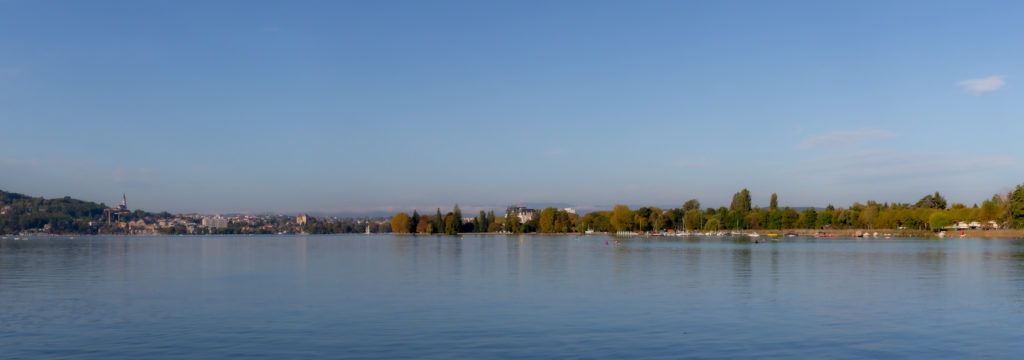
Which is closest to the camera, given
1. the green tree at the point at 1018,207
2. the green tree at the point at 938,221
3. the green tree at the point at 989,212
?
the green tree at the point at 1018,207

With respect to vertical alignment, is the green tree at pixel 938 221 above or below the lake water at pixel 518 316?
above

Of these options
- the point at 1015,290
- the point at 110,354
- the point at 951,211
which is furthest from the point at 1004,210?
the point at 110,354

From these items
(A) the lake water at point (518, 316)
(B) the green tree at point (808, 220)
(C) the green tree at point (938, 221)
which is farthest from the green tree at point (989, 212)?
(A) the lake water at point (518, 316)

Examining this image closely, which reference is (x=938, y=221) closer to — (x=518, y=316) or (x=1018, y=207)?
(x=1018, y=207)

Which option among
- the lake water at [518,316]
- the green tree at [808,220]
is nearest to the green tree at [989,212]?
the green tree at [808,220]

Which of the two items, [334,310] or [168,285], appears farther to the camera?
[168,285]

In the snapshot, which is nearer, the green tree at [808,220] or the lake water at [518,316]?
the lake water at [518,316]

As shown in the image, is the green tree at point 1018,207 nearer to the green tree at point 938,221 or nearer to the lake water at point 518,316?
the green tree at point 938,221

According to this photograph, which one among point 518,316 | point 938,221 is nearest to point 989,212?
point 938,221

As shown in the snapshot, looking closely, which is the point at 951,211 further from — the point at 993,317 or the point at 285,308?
the point at 285,308

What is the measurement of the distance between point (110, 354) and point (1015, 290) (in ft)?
112

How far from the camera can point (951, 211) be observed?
171625 millimetres

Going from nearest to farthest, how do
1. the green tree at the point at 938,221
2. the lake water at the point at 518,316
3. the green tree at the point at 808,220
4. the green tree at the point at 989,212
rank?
the lake water at the point at 518,316 → the green tree at the point at 989,212 → the green tree at the point at 938,221 → the green tree at the point at 808,220

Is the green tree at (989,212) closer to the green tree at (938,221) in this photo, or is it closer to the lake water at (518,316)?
the green tree at (938,221)
